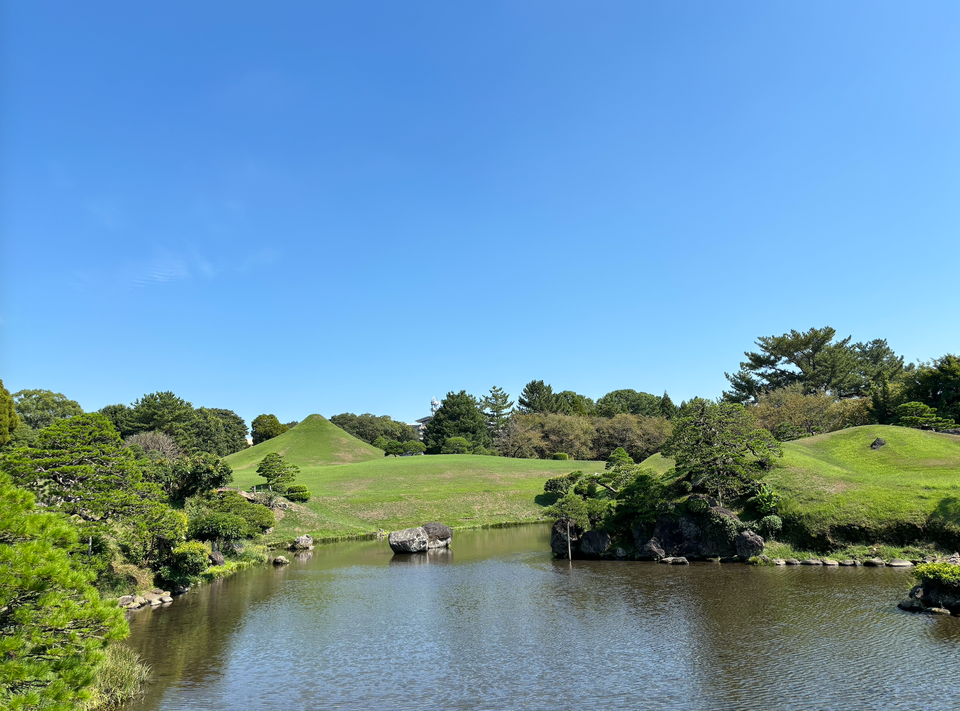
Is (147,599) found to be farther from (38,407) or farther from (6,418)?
(38,407)

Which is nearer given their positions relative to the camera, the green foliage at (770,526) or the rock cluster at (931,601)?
the rock cluster at (931,601)

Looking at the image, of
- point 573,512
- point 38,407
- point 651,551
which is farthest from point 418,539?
point 38,407

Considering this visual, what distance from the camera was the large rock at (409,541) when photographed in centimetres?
4844

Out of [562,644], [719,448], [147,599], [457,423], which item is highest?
[457,423]

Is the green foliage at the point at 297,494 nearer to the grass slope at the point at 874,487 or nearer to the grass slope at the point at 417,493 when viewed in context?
the grass slope at the point at 417,493

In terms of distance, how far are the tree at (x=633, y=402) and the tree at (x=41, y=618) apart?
128 m

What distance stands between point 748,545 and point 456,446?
83760mm

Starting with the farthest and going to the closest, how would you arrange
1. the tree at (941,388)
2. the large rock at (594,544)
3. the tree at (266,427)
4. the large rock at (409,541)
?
1. the tree at (266,427)
2. the tree at (941,388)
3. the large rock at (409,541)
4. the large rock at (594,544)

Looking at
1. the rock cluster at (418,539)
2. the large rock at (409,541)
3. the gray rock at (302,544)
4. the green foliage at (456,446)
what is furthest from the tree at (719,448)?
the green foliage at (456,446)

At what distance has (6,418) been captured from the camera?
72.9 metres

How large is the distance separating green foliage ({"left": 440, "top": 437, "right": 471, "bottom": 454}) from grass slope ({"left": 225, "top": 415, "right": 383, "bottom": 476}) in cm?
1615

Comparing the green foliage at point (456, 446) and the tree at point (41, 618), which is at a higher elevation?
the green foliage at point (456, 446)

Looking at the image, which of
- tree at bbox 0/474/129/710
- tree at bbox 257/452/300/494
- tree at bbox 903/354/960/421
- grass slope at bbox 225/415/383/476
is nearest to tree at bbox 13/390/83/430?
grass slope at bbox 225/415/383/476

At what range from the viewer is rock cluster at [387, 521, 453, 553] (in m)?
48.5
